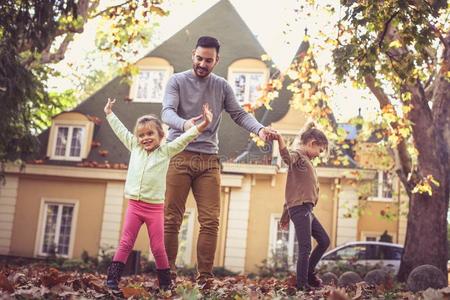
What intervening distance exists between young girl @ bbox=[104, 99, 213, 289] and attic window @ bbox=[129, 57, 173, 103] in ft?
57.1

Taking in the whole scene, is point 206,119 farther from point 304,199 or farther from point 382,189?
point 382,189

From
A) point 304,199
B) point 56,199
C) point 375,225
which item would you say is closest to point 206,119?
point 304,199

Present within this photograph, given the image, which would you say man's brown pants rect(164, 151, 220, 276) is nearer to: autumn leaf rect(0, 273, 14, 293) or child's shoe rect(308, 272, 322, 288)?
child's shoe rect(308, 272, 322, 288)

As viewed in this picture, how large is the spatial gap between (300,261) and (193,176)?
133cm

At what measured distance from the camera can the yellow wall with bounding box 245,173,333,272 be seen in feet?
62.3

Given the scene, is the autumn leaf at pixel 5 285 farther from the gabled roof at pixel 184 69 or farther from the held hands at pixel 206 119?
the gabled roof at pixel 184 69

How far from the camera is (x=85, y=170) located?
67.2ft

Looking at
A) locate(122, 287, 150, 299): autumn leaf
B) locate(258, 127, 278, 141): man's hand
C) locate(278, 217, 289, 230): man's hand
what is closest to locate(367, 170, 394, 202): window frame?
locate(278, 217, 289, 230): man's hand

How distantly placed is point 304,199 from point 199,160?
44.4 inches

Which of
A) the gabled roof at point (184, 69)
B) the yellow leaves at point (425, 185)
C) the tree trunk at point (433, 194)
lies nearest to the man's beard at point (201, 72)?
the yellow leaves at point (425, 185)

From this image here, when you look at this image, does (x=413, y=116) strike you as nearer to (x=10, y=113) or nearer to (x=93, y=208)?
(x=10, y=113)

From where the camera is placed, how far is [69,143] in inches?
851

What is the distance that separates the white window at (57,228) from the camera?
67.5 feet

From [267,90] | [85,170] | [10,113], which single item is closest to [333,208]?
[267,90]
